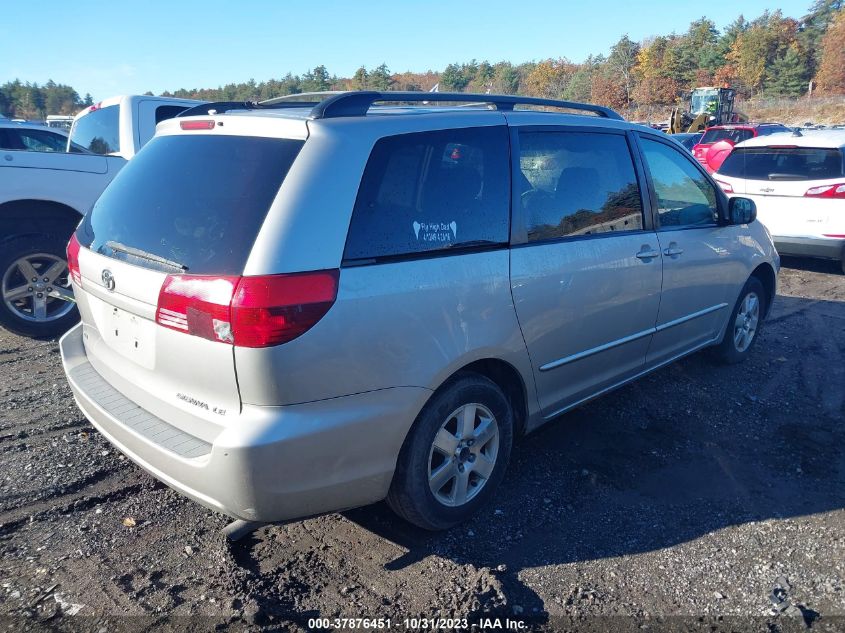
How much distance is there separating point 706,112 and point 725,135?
14574mm

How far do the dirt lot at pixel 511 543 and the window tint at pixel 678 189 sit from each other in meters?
1.37

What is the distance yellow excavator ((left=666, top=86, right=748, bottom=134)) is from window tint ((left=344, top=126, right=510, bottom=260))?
3162 centimetres

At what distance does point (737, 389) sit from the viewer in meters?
4.88

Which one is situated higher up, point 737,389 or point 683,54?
point 683,54

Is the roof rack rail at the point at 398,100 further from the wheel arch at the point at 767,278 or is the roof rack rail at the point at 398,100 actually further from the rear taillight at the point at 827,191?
the rear taillight at the point at 827,191

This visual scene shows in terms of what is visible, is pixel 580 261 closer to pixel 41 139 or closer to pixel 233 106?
pixel 233 106

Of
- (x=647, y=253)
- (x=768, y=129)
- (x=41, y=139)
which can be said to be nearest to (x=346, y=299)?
(x=647, y=253)

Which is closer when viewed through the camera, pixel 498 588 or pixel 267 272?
pixel 267 272

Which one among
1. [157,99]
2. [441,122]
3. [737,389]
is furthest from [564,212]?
[157,99]

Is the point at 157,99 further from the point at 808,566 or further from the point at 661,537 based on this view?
the point at 808,566

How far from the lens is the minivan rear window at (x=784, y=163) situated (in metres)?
8.27

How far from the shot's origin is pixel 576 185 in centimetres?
367

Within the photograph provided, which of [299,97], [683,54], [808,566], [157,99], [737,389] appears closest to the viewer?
[808,566]

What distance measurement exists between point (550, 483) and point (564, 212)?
4.77ft
